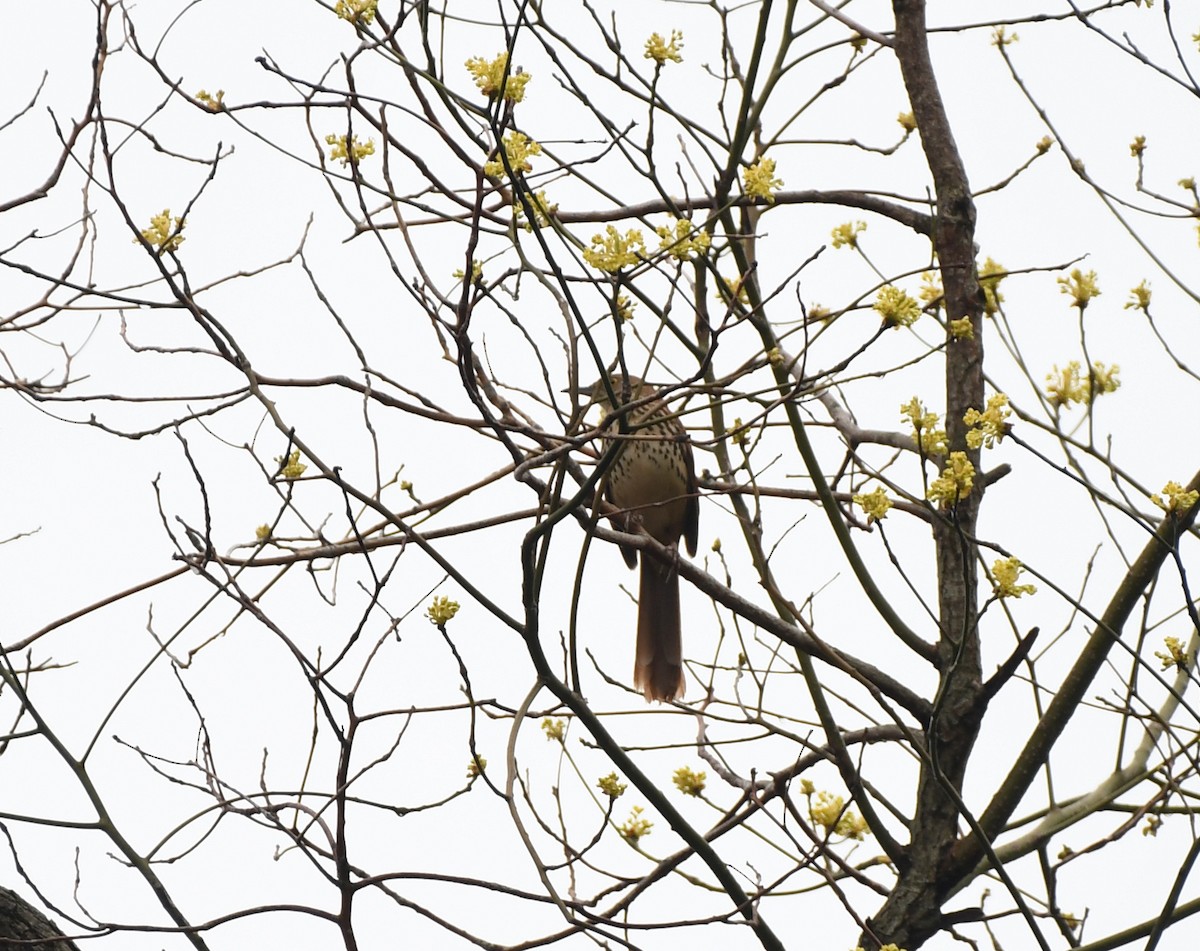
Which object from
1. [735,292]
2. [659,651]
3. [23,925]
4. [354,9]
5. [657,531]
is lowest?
[23,925]

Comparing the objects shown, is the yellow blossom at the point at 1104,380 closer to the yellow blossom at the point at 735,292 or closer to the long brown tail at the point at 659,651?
the yellow blossom at the point at 735,292

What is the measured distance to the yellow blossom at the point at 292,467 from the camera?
8.98ft

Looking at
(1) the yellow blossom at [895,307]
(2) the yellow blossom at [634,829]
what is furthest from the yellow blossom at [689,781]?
(1) the yellow blossom at [895,307]

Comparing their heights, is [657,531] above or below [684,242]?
above

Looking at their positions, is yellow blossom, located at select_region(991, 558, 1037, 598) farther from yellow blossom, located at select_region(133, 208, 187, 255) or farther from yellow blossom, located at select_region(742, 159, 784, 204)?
yellow blossom, located at select_region(133, 208, 187, 255)

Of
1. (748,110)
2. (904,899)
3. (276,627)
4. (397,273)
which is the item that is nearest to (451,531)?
(276,627)

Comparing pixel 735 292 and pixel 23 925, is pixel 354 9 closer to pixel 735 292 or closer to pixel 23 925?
pixel 735 292

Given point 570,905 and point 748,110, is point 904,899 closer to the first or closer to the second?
point 570,905

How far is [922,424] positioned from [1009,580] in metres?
0.29

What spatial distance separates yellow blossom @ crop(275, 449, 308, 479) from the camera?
2.74 metres

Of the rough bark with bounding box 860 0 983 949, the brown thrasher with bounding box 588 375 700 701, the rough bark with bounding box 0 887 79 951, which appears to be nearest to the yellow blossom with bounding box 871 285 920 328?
the rough bark with bounding box 860 0 983 949

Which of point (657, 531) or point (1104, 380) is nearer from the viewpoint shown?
point (1104, 380)

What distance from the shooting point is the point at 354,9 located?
2461 mm

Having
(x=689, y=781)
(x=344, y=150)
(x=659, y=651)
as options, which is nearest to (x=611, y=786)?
(x=689, y=781)
